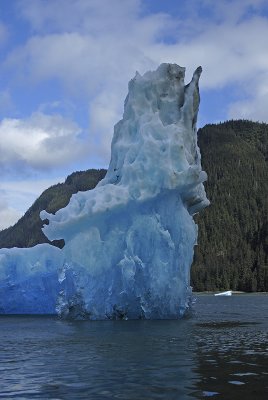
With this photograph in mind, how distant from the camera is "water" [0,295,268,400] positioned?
14656mm

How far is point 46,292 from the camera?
48625 mm

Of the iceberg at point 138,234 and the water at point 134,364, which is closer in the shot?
the water at point 134,364

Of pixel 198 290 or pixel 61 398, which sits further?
pixel 198 290

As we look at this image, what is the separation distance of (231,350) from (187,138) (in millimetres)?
21822

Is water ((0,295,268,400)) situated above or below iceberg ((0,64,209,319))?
below

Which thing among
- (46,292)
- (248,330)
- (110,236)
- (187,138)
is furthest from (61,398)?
(46,292)

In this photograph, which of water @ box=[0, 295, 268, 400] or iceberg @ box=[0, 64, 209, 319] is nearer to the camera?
water @ box=[0, 295, 268, 400]

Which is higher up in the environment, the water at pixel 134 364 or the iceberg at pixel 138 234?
the iceberg at pixel 138 234

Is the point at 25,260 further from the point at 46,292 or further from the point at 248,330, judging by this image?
the point at 248,330

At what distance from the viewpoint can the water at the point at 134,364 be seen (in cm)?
1466

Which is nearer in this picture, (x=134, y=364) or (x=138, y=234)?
(x=134, y=364)

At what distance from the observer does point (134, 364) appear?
1902cm

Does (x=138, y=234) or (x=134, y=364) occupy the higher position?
(x=138, y=234)

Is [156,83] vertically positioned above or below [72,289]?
above
